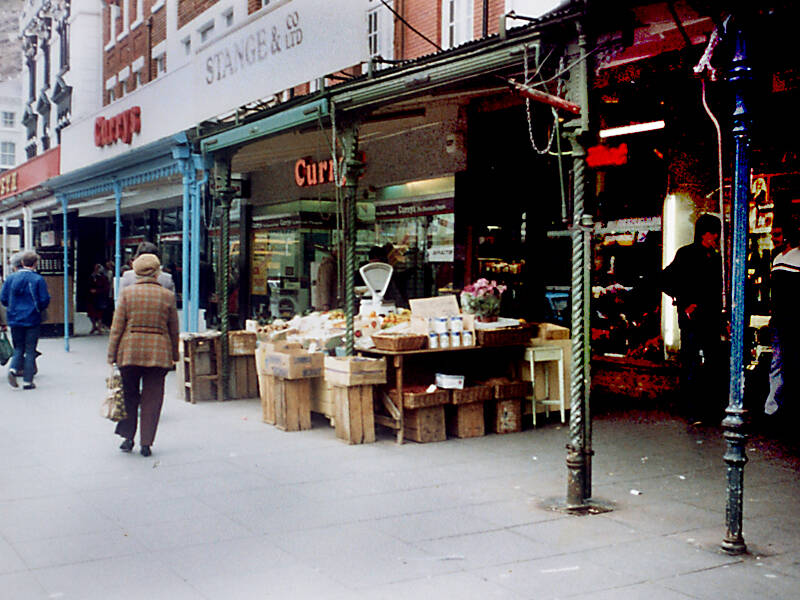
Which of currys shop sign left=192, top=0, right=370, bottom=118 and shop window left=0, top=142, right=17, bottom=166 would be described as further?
shop window left=0, top=142, right=17, bottom=166

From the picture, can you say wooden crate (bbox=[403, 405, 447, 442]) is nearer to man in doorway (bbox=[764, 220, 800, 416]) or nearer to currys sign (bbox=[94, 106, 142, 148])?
man in doorway (bbox=[764, 220, 800, 416])

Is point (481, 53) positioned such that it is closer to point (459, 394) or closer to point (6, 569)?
point (459, 394)

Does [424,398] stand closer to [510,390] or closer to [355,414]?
[355,414]

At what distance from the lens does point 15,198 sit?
2392 cm

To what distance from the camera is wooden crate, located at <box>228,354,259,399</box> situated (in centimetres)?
1193

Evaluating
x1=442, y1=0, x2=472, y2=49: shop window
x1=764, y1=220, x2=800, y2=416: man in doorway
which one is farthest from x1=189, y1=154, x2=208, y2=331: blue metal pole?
x1=764, y1=220, x2=800, y2=416: man in doorway

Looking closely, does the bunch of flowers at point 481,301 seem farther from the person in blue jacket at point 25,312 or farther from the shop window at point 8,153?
the shop window at point 8,153

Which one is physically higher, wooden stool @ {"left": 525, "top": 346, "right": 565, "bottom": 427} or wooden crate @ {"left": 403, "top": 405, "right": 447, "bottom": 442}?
wooden stool @ {"left": 525, "top": 346, "right": 565, "bottom": 427}

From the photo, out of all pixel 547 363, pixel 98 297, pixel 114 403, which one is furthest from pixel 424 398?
pixel 98 297

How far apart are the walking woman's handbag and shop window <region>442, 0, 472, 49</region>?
7.14 m

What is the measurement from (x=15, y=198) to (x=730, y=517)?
22535 mm

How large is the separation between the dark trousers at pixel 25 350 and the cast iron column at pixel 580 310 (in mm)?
9194

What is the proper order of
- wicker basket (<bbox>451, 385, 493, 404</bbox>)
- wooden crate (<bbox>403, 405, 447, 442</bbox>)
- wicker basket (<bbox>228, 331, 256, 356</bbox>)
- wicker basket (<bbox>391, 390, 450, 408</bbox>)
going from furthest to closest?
1. wicker basket (<bbox>228, 331, 256, 356</bbox>)
2. wicker basket (<bbox>451, 385, 493, 404</bbox>)
3. wooden crate (<bbox>403, 405, 447, 442</bbox>)
4. wicker basket (<bbox>391, 390, 450, 408</bbox>)

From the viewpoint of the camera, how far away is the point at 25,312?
13.1 m
